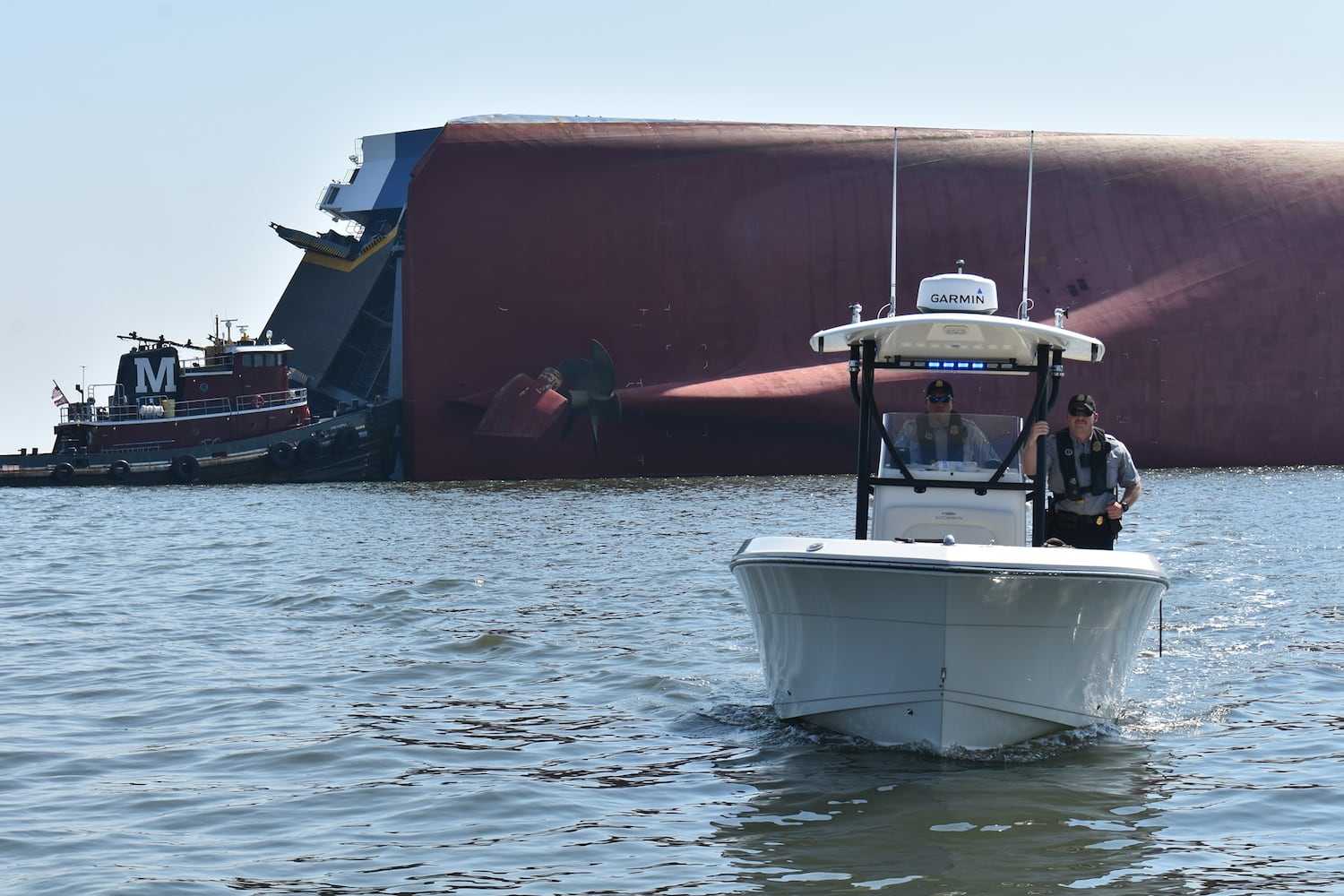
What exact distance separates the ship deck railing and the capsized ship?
2.66m

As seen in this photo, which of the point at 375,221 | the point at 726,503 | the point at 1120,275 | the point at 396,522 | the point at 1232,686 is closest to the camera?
the point at 1232,686

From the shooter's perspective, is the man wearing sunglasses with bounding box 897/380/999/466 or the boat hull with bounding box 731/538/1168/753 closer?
the boat hull with bounding box 731/538/1168/753

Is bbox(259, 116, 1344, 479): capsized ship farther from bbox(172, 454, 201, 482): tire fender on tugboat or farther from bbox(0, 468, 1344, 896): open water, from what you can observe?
bbox(0, 468, 1344, 896): open water

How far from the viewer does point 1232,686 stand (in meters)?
10.3

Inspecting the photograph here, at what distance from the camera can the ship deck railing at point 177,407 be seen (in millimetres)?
34688

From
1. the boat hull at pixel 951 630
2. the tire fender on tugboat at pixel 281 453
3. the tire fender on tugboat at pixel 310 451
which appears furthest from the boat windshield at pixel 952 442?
the tire fender on tugboat at pixel 281 453

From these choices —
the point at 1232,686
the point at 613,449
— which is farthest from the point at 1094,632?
the point at 613,449

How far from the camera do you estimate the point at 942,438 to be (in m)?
8.95

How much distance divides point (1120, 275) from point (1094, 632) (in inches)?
1124

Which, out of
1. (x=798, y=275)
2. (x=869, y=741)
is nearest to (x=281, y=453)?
(x=798, y=275)

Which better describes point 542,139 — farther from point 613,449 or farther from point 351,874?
point 351,874

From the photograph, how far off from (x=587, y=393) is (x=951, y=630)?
25372 millimetres

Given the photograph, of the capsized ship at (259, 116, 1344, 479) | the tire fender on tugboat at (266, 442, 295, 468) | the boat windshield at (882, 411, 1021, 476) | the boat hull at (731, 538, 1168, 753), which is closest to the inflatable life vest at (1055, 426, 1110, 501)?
the boat windshield at (882, 411, 1021, 476)

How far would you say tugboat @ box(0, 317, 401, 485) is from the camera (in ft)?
108
